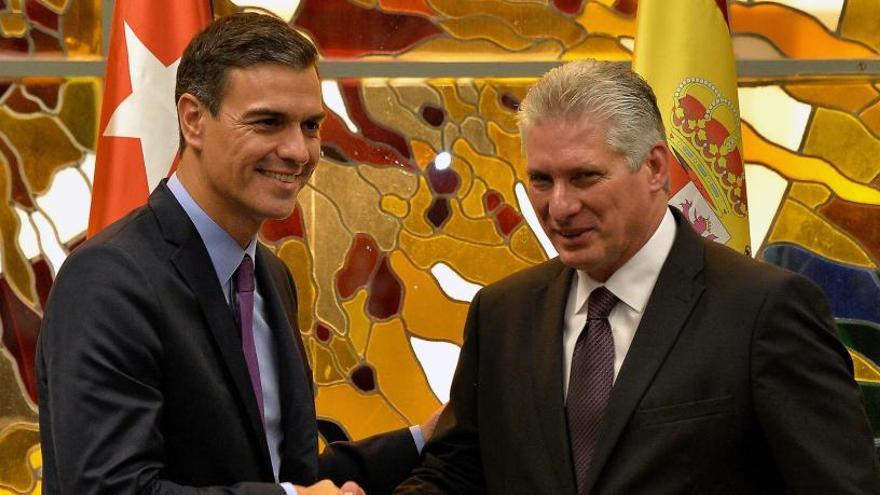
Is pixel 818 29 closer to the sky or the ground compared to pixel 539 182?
closer to the sky

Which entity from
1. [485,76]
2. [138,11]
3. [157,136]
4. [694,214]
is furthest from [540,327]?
[485,76]

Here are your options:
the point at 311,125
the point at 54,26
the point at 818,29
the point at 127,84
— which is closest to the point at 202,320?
the point at 311,125

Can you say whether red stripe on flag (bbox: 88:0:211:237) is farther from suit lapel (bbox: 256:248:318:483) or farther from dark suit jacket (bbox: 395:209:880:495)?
dark suit jacket (bbox: 395:209:880:495)

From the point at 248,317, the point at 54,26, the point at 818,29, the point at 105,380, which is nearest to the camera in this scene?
the point at 105,380

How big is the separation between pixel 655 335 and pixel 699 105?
1371mm

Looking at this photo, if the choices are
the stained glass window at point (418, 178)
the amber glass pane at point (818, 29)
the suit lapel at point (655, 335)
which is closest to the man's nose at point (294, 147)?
the suit lapel at point (655, 335)

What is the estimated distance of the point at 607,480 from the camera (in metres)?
2.03

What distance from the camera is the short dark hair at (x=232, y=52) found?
2.12 metres

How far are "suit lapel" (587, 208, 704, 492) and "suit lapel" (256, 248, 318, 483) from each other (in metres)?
0.48

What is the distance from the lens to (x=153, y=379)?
196 centimetres

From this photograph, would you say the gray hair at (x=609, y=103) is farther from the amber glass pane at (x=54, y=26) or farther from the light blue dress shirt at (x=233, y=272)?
the amber glass pane at (x=54, y=26)

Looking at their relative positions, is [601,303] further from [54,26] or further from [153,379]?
[54,26]

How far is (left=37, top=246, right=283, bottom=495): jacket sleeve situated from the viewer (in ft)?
6.22

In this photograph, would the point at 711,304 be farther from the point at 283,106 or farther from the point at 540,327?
the point at 283,106
